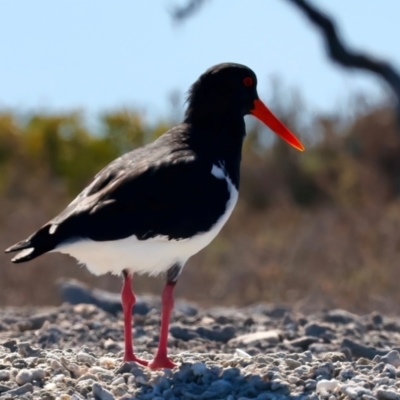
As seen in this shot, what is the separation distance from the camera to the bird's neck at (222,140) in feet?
21.2

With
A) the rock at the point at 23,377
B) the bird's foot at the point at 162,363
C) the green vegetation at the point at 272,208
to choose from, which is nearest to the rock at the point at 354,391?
the bird's foot at the point at 162,363

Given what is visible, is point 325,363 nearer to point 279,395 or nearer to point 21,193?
point 279,395

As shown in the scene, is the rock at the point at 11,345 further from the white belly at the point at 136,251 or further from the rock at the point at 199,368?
the rock at the point at 199,368

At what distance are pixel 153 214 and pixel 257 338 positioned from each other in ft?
7.61

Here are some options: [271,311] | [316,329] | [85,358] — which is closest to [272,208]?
[271,311]

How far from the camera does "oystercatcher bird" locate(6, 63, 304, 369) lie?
573cm

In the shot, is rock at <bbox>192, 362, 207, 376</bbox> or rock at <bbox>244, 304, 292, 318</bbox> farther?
rock at <bbox>244, 304, 292, 318</bbox>

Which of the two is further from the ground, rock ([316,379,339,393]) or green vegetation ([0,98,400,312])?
green vegetation ([0,98,400,312])

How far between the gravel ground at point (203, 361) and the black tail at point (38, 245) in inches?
24.6

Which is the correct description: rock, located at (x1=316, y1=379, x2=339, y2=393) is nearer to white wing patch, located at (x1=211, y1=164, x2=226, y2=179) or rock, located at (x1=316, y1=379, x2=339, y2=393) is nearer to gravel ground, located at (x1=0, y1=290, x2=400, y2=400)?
gravel ground, located at (x1=0, y1=290, x2=400, y2=400)

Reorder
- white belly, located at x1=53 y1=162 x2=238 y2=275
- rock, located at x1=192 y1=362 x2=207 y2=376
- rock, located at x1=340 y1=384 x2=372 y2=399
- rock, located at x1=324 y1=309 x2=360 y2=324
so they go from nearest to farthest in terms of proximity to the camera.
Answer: rock, located at x1=340 y1=384 x2=372 y2=399
rock, located at x1=192 y1=362 x2=207 y2=376
white belly, located at x1=53 y1=162 x2=238 y2=275
rock, located at x1=324 y1=309 x2=360 y2=324

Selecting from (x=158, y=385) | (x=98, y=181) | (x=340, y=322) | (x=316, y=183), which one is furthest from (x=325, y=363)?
(x=316, y=183)

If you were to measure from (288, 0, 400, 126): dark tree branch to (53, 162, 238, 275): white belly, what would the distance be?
36.3 feet

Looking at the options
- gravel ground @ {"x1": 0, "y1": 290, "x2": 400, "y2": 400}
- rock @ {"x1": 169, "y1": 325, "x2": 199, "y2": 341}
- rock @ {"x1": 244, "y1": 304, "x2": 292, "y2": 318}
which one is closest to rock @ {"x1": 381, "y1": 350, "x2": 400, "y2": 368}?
gravel ground @ {"x1": 0, "y1": 290, "x2": 400, "y2": 400}
